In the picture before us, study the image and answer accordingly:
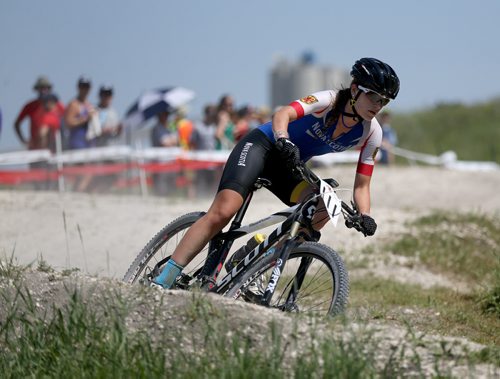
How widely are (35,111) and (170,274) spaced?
9.17m

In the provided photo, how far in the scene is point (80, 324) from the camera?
5.34m

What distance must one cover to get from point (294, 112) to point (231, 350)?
6.91ft

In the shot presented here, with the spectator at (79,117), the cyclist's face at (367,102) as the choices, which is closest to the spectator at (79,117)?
the spectator at (79,117)

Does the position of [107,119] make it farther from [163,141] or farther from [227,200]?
[227,200]

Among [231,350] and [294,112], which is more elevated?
[294,112]

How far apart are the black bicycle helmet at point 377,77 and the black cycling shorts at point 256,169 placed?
0.77 metres

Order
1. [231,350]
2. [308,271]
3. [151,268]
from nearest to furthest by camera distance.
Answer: [231,350] → [308,271] → [151,268]

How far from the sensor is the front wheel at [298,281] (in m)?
6.32

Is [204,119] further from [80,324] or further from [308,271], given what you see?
[80,324]

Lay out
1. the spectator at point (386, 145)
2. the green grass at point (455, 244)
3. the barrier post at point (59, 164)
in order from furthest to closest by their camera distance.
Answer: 1. the spectator at point (386, 145)
2. the barrier post at point (59, 164)
3. the green grass at point (455, 244)

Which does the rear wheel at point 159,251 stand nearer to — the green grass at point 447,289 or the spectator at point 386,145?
the green grass at point 447,289

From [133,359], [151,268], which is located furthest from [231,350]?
[151,268]

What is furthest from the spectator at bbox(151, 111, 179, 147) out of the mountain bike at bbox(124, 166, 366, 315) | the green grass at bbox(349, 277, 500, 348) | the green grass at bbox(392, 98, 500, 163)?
the green grass at bbox(392, 98, 500, 163)

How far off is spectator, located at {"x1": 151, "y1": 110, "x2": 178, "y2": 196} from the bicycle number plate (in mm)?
11013
